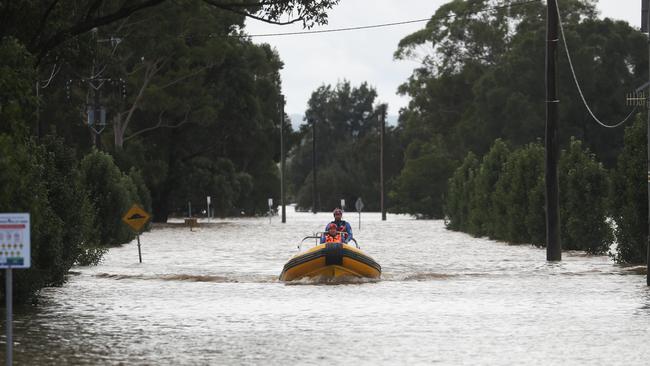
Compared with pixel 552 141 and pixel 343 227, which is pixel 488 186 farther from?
pixel 343 227

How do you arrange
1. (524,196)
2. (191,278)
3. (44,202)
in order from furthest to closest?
(524,196) < (191,278) < (44,202)

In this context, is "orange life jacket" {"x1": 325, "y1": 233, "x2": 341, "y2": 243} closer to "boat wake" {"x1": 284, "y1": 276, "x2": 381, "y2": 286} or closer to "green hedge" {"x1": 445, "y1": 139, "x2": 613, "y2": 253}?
"boat wake" {"x1": 284, "y1": 276, "x2": 381, "y2": 286}

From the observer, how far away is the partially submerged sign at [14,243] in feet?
37.2

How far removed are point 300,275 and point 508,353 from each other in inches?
477

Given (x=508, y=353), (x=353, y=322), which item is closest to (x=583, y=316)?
(x=353, y=322)

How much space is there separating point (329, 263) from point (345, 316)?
21.7 feet

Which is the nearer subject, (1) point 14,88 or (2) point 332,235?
(1) point 14,88

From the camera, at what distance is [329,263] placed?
26094 mm

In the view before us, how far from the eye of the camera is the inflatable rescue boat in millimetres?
26094

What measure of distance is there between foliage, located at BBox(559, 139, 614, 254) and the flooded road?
8.33 ft

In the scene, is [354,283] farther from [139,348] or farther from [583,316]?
[139,348]

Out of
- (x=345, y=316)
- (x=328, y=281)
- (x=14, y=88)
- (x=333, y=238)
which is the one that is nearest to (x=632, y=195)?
(x=333, y=238)

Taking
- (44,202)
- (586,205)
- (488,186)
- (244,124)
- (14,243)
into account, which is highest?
(244,124)

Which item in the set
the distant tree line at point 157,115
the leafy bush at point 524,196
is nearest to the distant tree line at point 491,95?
the leafy bush at point 524,196
